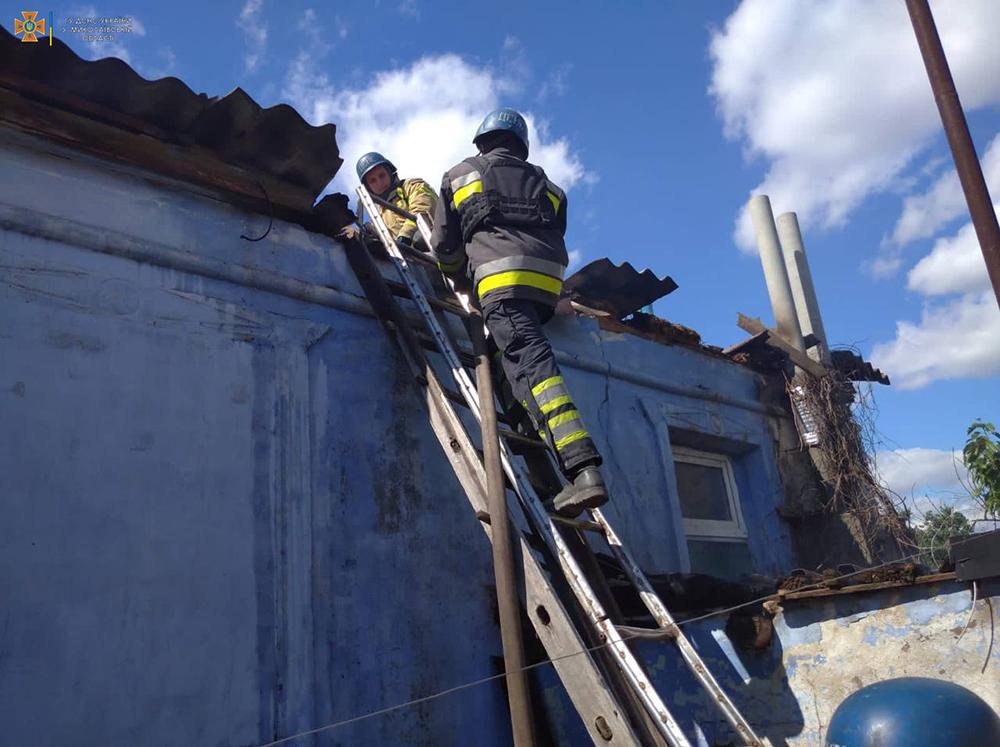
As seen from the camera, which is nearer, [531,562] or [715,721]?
[531,562]

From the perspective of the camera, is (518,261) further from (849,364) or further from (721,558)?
(849,364)

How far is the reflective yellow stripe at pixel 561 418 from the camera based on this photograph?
3.44 meters

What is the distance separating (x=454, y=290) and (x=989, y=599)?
2892 millimetres

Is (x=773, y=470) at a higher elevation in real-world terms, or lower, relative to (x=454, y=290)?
lower

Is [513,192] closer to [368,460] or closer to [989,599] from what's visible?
[368,460]

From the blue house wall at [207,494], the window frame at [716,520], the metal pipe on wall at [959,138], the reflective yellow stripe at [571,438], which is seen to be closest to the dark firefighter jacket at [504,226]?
the reflective yellow stripe at [571,438]

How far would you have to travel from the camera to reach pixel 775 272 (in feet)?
27.5

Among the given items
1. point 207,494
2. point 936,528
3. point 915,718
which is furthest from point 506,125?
point 936,528

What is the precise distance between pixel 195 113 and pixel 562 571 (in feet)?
9.66

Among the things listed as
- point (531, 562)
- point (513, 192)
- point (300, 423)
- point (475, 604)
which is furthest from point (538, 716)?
point (513, 192)

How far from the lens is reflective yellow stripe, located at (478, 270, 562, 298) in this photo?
3787 mm

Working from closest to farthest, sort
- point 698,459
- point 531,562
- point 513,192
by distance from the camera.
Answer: point 531,562
point 513,192
point 698,459

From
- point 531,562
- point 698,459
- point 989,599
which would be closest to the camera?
point 531,562

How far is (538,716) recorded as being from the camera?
4.18 metres
